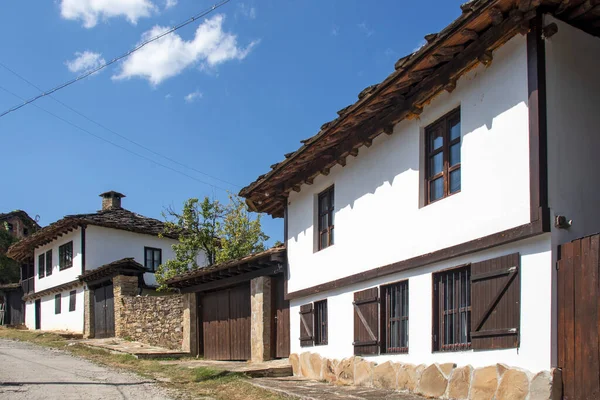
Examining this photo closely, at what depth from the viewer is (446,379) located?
8320 millimetres

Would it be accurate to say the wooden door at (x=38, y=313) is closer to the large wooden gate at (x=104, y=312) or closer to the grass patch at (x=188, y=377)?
the large wooden gate at (x=104, y=312)

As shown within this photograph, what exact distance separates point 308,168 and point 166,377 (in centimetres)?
503

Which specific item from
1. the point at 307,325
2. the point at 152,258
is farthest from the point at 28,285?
the point at 307,325

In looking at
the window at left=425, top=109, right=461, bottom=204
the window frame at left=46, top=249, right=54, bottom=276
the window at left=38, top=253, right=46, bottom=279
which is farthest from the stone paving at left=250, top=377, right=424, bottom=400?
the window at left=38, top=253, right=46, bottom=279

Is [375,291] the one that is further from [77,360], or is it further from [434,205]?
[77,360]

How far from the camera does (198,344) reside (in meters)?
18.2

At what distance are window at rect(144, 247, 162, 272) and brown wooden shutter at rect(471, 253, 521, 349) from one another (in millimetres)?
22156

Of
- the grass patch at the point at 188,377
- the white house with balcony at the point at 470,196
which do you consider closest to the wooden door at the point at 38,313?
the grass patch at the point at 188,377

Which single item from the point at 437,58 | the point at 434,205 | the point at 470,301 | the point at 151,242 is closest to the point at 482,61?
the point at 437,58

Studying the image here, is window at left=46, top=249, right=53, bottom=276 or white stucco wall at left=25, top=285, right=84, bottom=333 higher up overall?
window at left=46, top=249, right=53, bottom=276

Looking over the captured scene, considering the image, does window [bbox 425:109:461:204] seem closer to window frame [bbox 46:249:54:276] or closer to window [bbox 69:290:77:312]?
window [bbox 69:290:77:312]

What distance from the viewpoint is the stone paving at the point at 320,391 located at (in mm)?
9016

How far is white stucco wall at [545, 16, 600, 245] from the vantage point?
282 inches

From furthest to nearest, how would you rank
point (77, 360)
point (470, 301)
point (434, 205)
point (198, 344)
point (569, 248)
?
1. point (198, 344)
2. point (77, 360)
3. point (434, 205)
4. point (470, 301)
5. point (569, 248)
